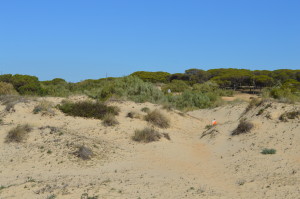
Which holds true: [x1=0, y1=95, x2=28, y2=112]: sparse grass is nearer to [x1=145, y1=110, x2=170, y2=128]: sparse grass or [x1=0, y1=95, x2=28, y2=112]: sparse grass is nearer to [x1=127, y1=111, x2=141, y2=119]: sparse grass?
[x1=127, y1=111, x2=141, y2=119]: sparse grass

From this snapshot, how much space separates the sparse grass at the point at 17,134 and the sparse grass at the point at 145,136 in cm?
465

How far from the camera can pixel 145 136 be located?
15.2 m

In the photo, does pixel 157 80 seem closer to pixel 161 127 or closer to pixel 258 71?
pixel 258 71

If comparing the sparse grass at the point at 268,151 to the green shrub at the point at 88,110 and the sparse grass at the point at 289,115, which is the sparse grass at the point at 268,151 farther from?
the green shrub at the point at 88,110

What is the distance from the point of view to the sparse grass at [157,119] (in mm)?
17969

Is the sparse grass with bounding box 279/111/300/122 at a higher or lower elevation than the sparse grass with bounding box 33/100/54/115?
lower

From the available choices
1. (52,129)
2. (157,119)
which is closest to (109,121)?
(157,119)

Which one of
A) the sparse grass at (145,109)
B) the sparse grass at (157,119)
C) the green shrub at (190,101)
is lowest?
the sparse grass at (157,119)

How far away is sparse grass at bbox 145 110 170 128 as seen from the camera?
A: 17969 millimetres

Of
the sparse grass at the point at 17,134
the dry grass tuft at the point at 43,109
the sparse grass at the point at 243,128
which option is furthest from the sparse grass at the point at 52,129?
the sparse grass at the point at 243,128

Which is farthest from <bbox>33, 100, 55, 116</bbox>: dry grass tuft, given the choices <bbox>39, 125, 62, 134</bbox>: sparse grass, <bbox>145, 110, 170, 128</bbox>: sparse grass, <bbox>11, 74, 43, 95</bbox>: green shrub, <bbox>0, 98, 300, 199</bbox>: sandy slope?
<bbox>11, 74, 43, 95</bbox>: green shrub

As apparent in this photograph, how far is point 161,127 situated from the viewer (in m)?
17.8

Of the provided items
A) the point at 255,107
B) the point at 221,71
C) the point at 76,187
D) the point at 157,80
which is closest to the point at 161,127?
the point at 255,107

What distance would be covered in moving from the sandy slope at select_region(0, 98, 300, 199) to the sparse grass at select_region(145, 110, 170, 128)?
406mm
